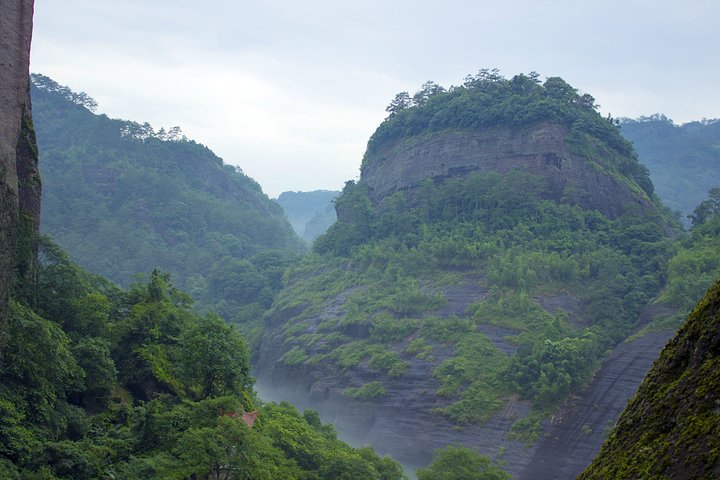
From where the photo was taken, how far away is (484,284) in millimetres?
55719

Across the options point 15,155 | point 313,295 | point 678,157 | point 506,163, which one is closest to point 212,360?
point 15,155

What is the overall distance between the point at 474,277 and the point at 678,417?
51415mm

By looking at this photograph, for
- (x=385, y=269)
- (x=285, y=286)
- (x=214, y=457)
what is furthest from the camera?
(x=285, y=286)

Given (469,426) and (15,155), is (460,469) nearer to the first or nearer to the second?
(469,426)

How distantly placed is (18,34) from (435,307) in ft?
127

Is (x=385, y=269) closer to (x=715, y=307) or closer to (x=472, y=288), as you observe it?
(x=472, y=288)

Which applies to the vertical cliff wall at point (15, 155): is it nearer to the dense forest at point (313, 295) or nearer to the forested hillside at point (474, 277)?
the dense forest at point (313, 295)

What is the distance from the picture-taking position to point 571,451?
3906 cm

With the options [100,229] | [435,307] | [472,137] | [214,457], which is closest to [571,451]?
[435,307]

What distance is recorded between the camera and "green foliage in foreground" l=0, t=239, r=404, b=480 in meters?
19.5

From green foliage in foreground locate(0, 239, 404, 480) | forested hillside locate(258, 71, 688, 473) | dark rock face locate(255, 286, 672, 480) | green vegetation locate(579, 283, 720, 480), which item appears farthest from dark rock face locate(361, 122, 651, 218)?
green vegetation locate(579, 283, 720, 480)

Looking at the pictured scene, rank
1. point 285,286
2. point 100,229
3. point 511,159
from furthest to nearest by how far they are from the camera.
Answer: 1. point 100,229
2. point 285,286
3. point 511,159

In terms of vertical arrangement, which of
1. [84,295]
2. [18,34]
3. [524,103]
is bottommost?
[84,295]

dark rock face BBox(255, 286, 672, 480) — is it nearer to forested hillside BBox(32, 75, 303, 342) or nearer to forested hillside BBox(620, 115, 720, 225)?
forested hillside BBox(32, 75, 303, 342)
